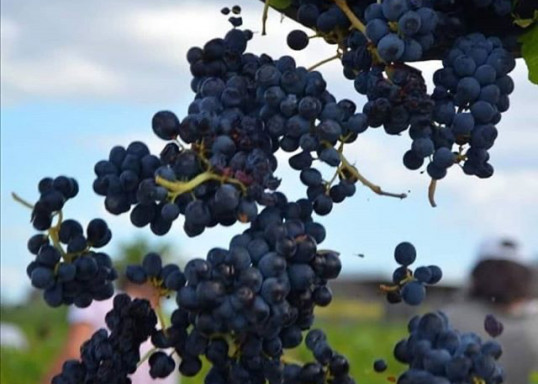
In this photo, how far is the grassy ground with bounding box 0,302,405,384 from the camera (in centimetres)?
696

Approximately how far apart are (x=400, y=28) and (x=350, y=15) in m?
0.08

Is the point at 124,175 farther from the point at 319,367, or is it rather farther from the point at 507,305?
the point at 507,305

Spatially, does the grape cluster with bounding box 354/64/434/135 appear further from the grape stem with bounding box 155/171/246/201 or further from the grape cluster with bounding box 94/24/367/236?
the grape stem with bounding box 155/171/246/201

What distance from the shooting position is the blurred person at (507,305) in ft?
11.0

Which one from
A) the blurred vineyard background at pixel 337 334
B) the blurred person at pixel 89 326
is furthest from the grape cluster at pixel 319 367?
the blurred vineyard background at pixel 337 334

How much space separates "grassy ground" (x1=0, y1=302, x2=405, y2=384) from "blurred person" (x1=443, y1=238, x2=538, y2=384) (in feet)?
5.96

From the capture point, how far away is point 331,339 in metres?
8.39

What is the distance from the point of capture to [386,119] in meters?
0.98

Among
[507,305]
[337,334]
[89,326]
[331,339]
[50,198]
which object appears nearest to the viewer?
[50,198]

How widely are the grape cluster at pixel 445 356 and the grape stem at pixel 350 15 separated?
Result: 28cm

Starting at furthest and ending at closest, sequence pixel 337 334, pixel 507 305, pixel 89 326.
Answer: pixel 337 334, pixel 507 305, pixel 89 326

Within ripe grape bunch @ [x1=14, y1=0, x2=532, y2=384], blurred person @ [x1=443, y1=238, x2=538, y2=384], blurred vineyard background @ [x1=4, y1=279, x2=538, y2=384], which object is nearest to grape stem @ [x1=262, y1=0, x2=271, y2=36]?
ripe grape bunch @ [x1=14, y1=0, x2=532, y2=384]

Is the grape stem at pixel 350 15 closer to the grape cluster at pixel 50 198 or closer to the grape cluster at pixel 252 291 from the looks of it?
the grape cluster at pixel 252 291

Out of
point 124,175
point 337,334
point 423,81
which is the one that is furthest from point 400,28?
point 337,334
